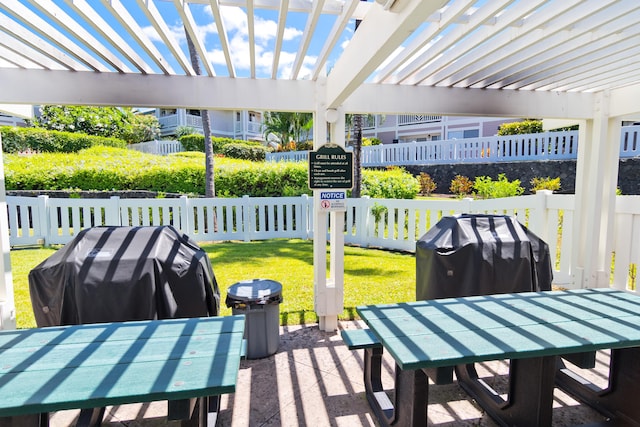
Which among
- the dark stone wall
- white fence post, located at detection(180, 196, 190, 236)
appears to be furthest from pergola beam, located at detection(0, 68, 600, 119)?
the dark stone wall

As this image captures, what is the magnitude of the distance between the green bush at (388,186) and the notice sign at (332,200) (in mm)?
6021

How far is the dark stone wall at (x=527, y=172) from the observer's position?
889 cm

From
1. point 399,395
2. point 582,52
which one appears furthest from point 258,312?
point 582,52

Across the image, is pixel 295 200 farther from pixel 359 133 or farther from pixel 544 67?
pixel 544 67

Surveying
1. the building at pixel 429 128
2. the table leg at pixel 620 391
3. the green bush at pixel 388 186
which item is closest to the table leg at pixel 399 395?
the table leg at pixel 620 391

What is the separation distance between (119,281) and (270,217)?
6212 millimetres

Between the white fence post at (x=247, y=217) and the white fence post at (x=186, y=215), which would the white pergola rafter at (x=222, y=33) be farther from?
the white fence post at (x=247, y=217)

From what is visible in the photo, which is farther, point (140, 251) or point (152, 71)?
point (152, 71)

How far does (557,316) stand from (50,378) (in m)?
2.80

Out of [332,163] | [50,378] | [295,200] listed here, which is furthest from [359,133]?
[50,378]

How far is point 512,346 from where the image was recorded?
1.89m

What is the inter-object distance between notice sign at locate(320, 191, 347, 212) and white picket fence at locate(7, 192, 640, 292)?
3179mm

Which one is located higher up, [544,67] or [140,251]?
[544,67]

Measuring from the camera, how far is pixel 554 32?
2529 millimetres
